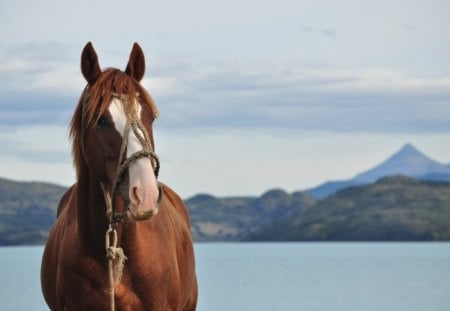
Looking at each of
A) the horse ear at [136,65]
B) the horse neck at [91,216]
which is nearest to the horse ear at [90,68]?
the horse ear at [136,65]

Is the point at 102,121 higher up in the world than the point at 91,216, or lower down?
higher up

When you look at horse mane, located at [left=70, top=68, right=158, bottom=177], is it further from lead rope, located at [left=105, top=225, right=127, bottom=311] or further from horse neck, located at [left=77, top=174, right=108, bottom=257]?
lead rope, located at [left=105, top=225, right=127, bottom=311]

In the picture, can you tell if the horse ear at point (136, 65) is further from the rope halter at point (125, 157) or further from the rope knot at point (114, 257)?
the rope knot at point (114, 257)

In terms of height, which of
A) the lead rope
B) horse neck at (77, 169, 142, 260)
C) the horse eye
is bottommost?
the lead rope

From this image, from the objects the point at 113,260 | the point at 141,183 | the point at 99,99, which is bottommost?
the point at 113,260

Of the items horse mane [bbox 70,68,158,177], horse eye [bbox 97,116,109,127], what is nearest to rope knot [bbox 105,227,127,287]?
horse mane [bbox 70,68,158,177]

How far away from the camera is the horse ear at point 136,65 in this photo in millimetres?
8828

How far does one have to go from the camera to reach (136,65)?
8883mm

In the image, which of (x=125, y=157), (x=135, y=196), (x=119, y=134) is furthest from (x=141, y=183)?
(x=119, y=134)

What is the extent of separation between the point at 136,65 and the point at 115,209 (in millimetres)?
1256

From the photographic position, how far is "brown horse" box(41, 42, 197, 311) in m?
8.03

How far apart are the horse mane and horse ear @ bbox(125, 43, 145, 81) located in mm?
168

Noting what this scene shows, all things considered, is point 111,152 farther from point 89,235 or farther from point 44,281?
point 44,281

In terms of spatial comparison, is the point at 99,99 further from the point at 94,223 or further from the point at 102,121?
the point at 94,223
